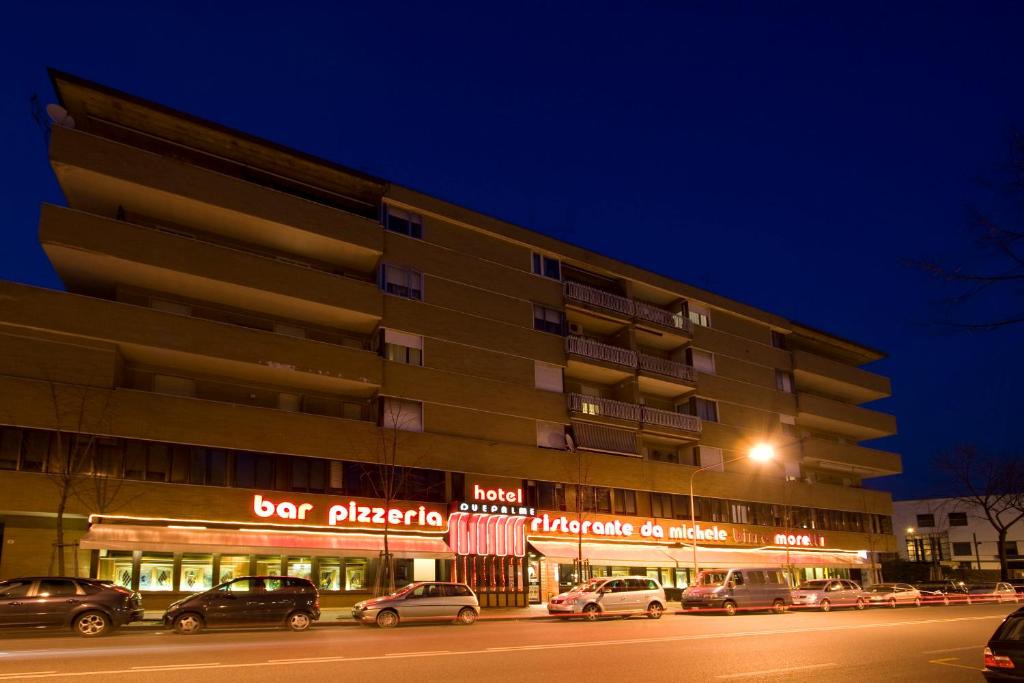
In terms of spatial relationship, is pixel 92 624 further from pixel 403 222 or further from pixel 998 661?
pixel 403 222

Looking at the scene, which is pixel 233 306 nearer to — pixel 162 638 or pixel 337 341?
pixel 337 341

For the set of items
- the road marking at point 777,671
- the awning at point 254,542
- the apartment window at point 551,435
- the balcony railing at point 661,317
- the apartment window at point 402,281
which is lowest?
the road marking at point 777,671

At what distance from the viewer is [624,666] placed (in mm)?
16062

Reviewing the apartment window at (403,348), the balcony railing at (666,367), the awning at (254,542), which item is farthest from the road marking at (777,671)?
the balcony railing at (666,367)

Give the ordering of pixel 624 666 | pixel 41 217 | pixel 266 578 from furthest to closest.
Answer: pixel 41 217 → pixel 266 578 → pixel 624 666

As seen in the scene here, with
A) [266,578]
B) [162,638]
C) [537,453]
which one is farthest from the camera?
[537,453]

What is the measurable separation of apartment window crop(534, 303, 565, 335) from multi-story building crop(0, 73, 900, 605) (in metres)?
0.14

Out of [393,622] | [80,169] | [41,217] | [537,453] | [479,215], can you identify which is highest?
[479,215]

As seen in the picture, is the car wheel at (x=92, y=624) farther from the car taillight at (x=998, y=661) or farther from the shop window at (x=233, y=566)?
the car taillight at (x=998, y=661)

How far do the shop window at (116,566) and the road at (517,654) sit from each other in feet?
26.5

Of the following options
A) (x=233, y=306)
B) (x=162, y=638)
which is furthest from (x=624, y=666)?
(x=233, y=306)

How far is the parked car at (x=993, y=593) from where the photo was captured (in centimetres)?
4991

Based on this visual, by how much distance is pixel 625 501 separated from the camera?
1893 inches

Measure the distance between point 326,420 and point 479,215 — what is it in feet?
48.0
